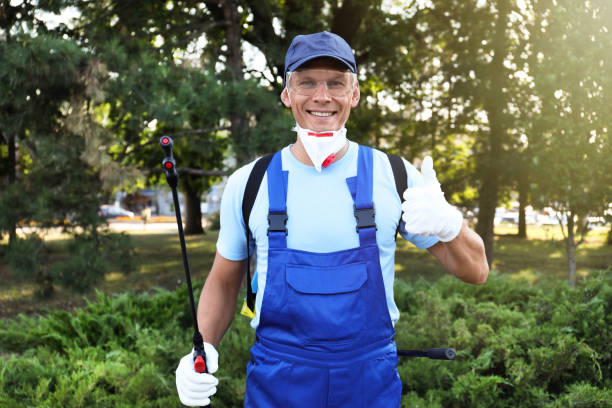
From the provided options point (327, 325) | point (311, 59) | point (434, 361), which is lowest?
point (434, 361)

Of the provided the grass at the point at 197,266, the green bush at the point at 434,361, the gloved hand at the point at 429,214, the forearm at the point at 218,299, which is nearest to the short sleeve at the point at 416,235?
the gloved hand at the point at 429,214

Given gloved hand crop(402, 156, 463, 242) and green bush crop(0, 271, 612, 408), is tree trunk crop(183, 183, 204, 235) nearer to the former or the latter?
green bush crop(0, 271, 612, 408)

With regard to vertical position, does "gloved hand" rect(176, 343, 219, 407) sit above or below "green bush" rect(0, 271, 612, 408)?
above

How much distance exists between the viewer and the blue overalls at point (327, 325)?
70.5 inches

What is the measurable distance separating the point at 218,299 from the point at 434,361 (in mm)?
1815

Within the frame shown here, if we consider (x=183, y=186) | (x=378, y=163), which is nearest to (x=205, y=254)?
(x=183, y=186)

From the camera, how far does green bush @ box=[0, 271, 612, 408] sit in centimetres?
302

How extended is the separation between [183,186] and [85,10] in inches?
387

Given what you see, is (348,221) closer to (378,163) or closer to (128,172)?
(378,163)

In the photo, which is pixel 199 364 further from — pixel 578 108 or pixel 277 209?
pixel 578 108

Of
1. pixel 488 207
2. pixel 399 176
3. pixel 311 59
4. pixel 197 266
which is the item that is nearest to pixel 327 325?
pixel 399 176

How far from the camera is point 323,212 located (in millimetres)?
1885

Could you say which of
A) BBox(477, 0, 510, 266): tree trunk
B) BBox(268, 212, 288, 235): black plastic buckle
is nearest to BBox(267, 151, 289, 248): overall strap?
BBox(268, 212, 288, 235): black plastic buckle

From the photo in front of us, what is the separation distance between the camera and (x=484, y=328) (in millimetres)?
3576
